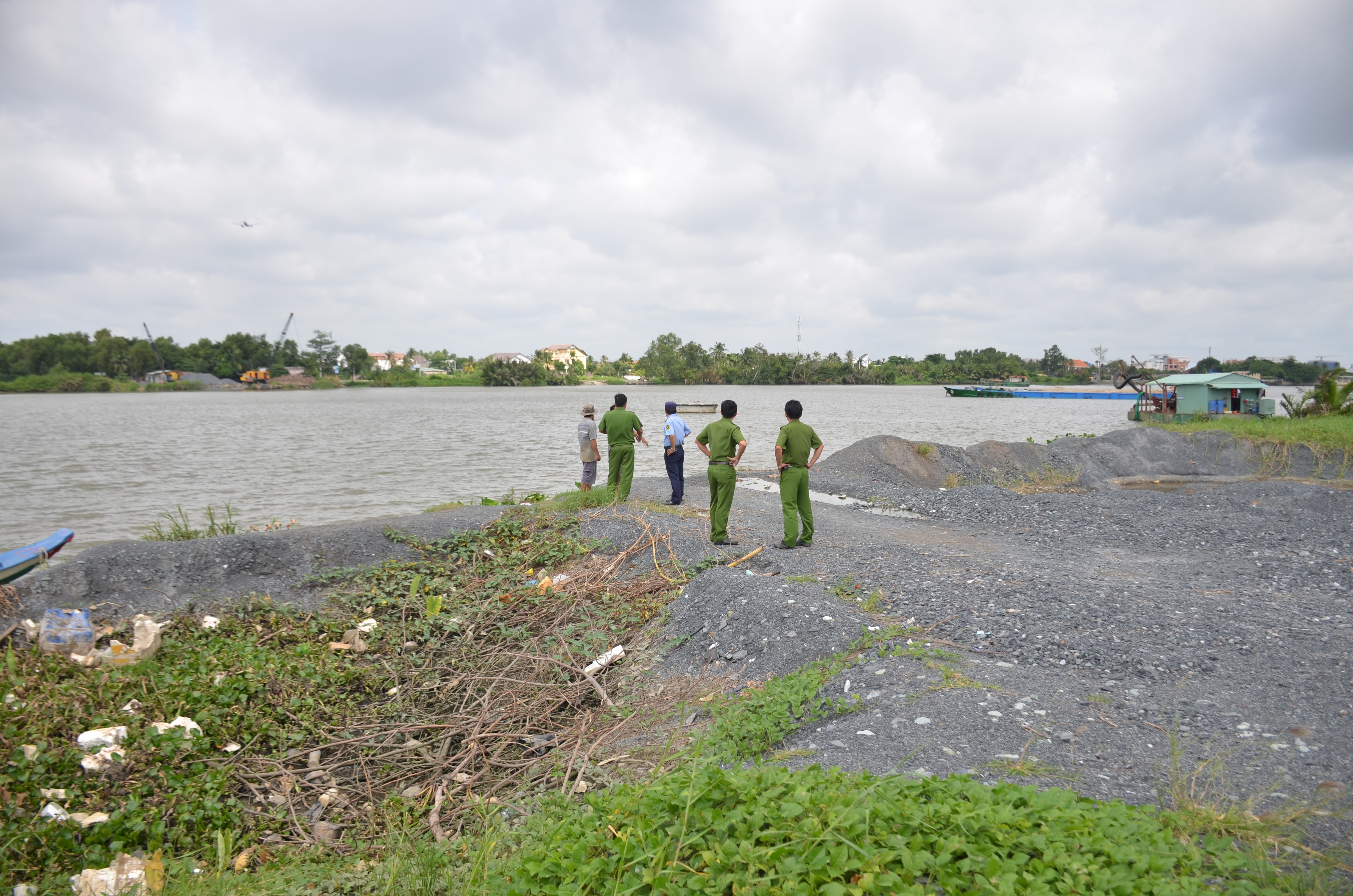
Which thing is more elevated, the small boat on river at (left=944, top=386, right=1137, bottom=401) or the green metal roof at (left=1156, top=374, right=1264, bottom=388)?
the green metal roof at (left=1156, top=374, right=1264, bottom=388)

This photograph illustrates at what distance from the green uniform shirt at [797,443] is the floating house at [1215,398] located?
30.2 m

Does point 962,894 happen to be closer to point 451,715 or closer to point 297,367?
point 451,715

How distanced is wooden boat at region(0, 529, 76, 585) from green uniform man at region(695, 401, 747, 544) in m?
8.28

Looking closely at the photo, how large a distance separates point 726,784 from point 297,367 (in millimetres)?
153353

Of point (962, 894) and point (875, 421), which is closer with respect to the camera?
point (962, 894)

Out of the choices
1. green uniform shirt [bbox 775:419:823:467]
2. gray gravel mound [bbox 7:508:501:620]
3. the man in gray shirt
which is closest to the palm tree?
green uniform shirt [bbox 775:419:823:467]

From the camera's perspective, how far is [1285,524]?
38.4 ft

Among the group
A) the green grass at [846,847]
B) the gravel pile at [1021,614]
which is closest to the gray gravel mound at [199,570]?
the gravel pile at [1021,614]

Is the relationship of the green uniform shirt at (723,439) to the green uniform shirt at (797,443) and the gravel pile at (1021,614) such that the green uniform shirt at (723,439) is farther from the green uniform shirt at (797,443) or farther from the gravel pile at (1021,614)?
the gravel pile at (1021,614)

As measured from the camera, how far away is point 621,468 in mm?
12422

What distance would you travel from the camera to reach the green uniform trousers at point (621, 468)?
12344 mm

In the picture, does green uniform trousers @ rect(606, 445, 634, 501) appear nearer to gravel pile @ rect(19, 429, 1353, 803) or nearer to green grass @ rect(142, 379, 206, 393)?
gravel pile @ rect(19, 429, 1353, 803)

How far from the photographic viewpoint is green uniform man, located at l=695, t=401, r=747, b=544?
943cm

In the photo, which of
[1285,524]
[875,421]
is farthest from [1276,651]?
[875,421]
